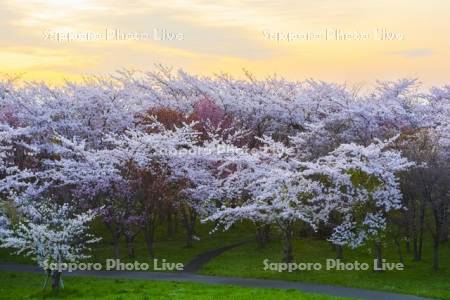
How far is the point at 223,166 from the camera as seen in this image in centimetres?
4481

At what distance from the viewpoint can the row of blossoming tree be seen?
120 ft

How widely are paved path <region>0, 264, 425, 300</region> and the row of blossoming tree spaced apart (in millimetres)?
2630

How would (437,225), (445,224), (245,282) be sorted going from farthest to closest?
(445,224)
(437,225)
(245,282)

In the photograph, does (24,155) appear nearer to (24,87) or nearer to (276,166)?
(24,87)

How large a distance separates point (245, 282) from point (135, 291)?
623 cm

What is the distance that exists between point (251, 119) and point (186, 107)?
753cm

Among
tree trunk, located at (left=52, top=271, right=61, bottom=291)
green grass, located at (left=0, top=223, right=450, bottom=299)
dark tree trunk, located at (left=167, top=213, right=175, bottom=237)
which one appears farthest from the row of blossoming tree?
dark tree trunk, located at (left=167, top=213, right=175, bottom=237)

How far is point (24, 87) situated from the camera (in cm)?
6981

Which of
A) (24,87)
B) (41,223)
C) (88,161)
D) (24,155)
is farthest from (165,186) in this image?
(24,87)

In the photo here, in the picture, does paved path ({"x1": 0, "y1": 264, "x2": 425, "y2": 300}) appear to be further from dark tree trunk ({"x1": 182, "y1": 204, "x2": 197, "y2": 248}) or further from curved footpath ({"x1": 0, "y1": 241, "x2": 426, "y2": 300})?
dark tree trunk ({"x1": 182, "y1": 204, "x2": 197, "y2": 248})

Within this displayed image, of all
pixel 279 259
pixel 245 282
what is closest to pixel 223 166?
pixel 279 259

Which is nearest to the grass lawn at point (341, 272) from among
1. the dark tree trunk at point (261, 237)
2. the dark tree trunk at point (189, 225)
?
the dark tree trunk at point (261, 237)

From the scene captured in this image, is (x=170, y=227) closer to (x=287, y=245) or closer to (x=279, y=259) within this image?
(x=279, y=259)

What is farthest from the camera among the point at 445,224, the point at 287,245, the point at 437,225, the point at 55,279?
the point at 445,224
